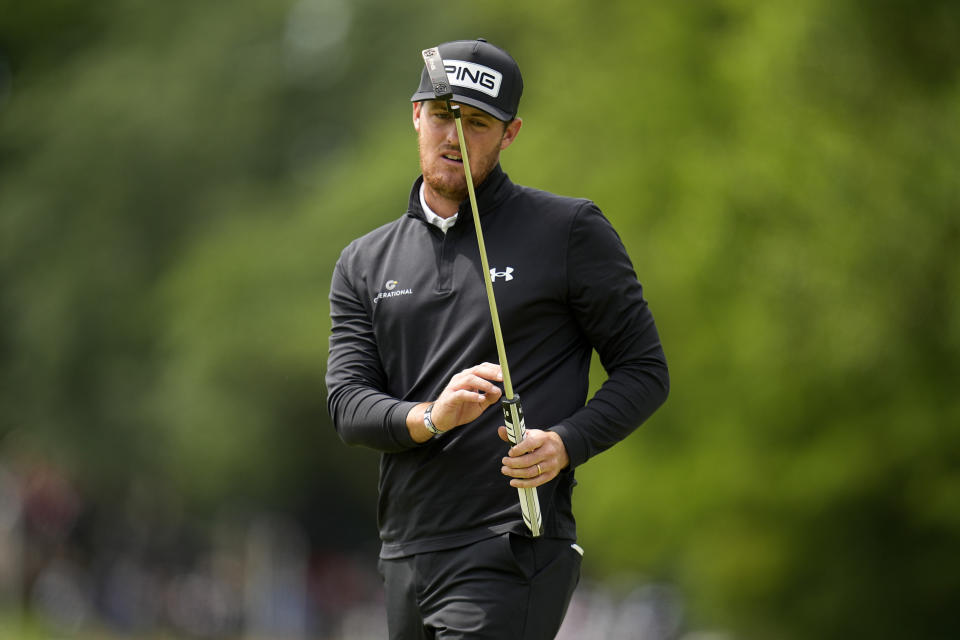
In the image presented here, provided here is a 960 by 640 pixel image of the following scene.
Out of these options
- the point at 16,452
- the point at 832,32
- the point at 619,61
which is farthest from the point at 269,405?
the point at 832,32

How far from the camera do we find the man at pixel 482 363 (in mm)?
3980

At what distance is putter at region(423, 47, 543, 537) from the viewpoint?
3807 mm

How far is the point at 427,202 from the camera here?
4.30 meters

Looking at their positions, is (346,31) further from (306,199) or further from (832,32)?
(832,32)

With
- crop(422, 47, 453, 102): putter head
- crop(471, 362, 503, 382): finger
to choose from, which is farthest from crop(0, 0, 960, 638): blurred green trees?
crop(471, 362, 503, 382): finger

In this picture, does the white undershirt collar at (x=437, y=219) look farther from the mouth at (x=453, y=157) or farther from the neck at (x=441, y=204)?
the mouth at (x=453, y=157)

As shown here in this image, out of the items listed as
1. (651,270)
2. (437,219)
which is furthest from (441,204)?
(651,270)

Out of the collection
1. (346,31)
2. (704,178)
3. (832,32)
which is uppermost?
(346,31)

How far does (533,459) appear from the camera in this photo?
3.83 meters

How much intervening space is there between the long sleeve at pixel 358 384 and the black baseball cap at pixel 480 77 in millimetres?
633

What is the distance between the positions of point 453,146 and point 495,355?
1.92ft

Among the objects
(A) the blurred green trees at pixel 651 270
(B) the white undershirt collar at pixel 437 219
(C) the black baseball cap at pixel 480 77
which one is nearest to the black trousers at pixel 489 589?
(B) the white undershirt collar at pixel 437 219

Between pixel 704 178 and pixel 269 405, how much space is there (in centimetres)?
1425

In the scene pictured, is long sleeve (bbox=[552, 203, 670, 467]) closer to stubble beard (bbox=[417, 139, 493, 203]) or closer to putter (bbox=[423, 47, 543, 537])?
putter (bbox=[423, 47, 543, 537])
